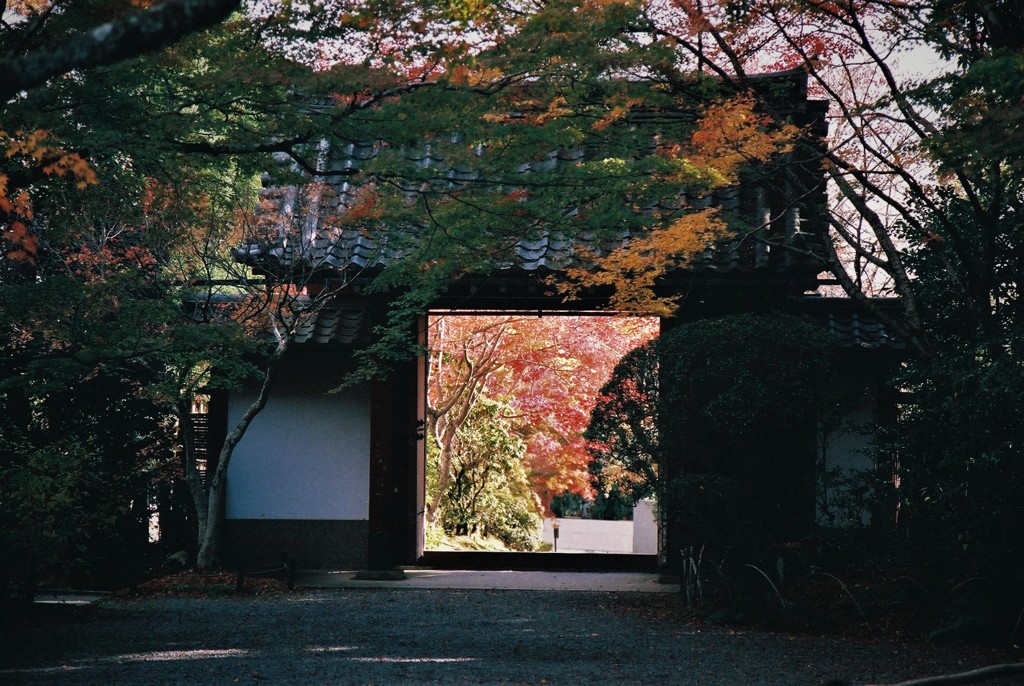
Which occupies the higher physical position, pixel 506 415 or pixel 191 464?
pixel 506 415

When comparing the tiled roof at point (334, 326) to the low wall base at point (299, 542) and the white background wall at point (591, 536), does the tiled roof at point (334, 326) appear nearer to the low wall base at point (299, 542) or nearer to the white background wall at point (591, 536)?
the low wall base at point (299, 542)

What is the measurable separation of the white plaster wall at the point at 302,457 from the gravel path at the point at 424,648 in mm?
2070

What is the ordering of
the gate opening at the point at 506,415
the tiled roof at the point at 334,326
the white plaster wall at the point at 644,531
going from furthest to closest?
1. the white plaster wall at the point at 644,531
2. the gate opening at the point at 506,415
3. the tiled roof at the point at 334,326

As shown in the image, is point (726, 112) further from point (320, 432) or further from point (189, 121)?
point (320, 432)

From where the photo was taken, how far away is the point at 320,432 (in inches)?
463

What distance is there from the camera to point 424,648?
24.2ft

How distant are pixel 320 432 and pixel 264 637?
422cm

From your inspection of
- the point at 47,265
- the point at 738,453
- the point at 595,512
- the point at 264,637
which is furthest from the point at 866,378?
the point at 595,512

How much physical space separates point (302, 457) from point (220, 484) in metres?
1.14

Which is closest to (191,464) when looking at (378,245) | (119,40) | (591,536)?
(378,245)

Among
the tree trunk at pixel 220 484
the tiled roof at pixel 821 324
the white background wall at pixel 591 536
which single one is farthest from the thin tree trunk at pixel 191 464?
the white background wall at pixel 591 536

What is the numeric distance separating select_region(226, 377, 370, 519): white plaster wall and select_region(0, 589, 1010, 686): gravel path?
6.79ft

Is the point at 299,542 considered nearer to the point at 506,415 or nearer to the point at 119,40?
the point at 506,415

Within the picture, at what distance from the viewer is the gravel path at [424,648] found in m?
6.32
